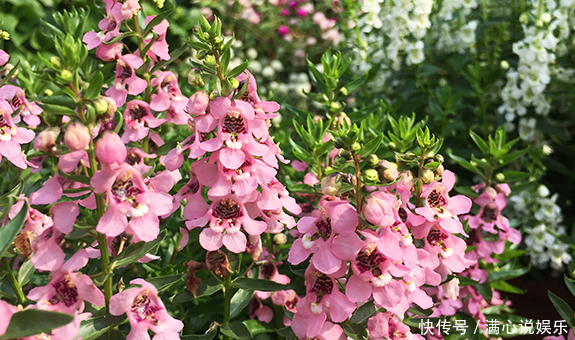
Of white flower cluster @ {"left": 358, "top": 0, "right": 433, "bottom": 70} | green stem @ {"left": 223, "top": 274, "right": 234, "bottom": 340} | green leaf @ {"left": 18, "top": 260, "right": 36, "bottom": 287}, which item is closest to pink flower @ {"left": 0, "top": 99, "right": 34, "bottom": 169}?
green leaf @ {"left": 18, "top": 260, "right": 36, "bottom": 287}

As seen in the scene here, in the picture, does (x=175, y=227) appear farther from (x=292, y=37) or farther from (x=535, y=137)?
(x=292, y=37)

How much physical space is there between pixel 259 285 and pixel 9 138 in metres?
0.66

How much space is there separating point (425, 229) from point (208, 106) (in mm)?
532

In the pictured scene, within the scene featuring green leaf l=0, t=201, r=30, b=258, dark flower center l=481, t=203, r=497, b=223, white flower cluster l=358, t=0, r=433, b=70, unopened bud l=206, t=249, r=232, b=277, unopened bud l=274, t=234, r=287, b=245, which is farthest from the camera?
white flower cluster l=358, t=0, r=433, b=70

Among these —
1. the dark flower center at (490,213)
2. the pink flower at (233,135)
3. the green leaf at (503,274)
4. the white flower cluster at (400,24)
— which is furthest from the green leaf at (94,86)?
the white flower cluster at (400,24)

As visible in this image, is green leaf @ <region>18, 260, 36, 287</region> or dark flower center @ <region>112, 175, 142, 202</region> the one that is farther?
green leaf @ <region>18, 260, 36, 287</region>

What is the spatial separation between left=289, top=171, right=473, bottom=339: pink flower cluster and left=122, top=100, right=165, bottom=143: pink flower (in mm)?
Result: 459

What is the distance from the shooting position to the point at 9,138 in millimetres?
1134

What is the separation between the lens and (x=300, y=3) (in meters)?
A: 4.52

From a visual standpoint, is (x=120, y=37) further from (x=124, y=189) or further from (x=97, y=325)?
(x=97, y=325)

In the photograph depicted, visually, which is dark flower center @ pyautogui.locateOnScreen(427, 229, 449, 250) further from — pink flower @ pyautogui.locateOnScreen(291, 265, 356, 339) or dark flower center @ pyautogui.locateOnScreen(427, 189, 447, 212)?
pink flower @ pyautogui.locateOnScreen(291, 265, 356, 339)

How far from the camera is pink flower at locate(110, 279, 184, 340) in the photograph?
91 centimetres

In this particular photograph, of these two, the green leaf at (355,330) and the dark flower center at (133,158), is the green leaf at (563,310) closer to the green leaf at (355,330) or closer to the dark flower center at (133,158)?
the green leaf at (355,330)

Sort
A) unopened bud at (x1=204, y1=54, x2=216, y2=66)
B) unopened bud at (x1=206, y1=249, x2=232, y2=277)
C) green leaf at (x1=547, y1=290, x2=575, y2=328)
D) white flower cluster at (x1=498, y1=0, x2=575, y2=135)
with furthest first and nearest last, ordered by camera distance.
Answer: white flower cluster at (x1=498, y1=0, x2=575, y2=135), green leaf at (x1=547, y1=290, x2=575, y2=328), unopened bud at (x1=206, y1=249, x2=232, y2=277), unopened bud at (x1=204, y1=54, x2=216, y2=66)
